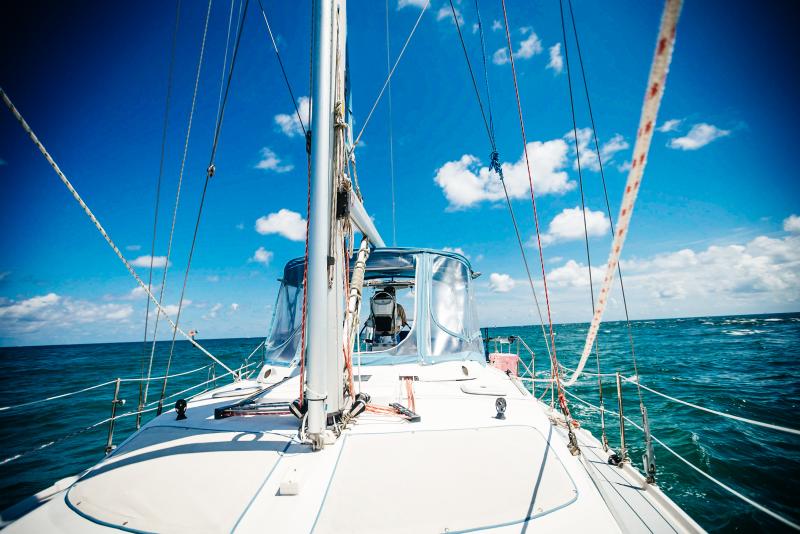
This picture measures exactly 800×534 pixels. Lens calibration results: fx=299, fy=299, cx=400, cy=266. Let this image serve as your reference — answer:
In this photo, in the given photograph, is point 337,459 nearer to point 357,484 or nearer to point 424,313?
point 357,484

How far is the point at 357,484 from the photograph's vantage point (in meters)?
1.85

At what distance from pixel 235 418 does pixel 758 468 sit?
9.38 meters

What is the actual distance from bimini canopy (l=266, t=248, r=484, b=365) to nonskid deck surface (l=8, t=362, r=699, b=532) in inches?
78.0

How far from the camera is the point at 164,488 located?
5.95 feet

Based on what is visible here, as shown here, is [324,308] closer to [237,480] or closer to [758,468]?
[237,480]

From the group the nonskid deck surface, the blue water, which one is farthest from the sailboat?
the blue water

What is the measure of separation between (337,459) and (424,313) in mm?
2942

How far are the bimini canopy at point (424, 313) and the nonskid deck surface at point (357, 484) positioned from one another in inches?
78.0

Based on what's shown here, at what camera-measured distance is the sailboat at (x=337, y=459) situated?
166cm

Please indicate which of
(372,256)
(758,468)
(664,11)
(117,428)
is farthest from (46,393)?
(758,468)

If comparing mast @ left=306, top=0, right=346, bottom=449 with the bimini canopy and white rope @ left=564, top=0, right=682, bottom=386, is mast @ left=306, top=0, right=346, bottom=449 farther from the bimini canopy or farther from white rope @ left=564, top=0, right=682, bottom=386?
the bimini canopy

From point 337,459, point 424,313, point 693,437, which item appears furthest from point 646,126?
point 693,437

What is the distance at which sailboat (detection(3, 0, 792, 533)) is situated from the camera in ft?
5.45

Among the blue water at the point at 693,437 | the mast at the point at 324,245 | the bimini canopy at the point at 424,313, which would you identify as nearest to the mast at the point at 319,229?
the mast at the point at 324,245
